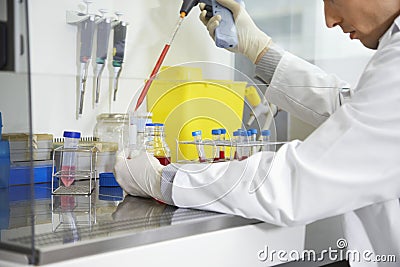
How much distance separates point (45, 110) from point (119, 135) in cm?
21

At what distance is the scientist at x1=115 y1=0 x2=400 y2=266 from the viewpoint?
3.48ft

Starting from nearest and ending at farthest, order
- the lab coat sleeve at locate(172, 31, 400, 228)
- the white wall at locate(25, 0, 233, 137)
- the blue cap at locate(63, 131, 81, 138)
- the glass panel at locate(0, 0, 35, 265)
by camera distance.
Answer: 1. the glass panel at locate(0, 0, 35, 265)
2. the lab coat sleeve at locate(172, 31, 400, 228)
3. the white wall at locate(25, 0, 233, 137)
4. the blue cap at locate(63, 131, 81, 138)

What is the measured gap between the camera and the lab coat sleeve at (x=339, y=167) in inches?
41.6

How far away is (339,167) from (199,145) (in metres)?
0.31

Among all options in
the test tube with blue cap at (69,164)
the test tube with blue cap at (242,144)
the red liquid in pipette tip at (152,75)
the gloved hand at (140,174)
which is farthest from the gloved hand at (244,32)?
the test tube with blue cap at (69,164)

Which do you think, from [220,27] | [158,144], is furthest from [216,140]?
[220,27]

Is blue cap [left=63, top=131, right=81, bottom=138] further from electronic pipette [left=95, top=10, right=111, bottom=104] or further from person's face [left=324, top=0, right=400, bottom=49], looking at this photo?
person's face [left=324, top=0, right=400, bottom=49]

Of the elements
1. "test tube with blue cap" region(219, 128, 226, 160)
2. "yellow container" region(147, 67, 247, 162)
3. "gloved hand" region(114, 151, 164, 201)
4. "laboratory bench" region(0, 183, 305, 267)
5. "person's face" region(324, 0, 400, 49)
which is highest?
"person's face" region(324, 0, 400, 49)

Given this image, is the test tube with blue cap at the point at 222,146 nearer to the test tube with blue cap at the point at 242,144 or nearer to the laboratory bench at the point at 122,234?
the test tube with blue cap at the point at 242,144

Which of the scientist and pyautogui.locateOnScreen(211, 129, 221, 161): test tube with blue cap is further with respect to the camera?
pyautogui.locateOnScreen(211, 129, 221, 161): test tube with blue cap

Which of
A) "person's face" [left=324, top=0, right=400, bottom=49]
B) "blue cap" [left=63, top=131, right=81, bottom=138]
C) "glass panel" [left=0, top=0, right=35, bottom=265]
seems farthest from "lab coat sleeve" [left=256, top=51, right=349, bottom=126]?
"glass panel" [left=0, top=0, right=35, bottom=265]

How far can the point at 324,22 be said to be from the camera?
1.49 m

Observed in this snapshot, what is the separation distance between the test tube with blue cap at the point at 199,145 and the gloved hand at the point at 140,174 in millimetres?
86

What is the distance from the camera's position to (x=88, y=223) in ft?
3.42
